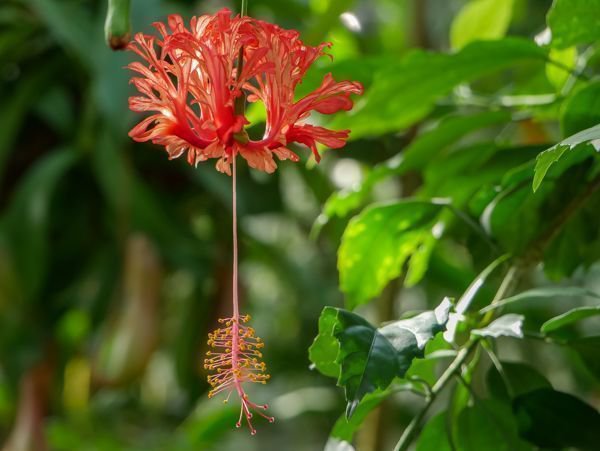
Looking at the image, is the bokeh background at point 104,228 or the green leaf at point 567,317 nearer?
the green leaf at point 567,317

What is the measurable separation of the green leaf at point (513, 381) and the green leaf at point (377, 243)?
0.10 m

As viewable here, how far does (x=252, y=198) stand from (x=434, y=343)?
59 cm

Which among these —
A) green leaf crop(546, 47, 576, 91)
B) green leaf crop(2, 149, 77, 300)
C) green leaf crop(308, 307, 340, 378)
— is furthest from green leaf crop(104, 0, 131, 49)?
green leaf crop(2, 149, 77, 300)

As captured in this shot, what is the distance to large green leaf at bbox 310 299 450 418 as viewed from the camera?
1.29 feet

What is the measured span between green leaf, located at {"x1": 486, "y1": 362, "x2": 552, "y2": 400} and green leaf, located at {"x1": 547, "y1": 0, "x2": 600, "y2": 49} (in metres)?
0.20

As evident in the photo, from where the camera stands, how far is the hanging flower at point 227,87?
1.41 feet

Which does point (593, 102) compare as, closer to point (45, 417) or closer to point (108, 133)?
point (108, 133)

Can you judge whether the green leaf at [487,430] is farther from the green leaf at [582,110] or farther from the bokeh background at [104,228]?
the bokeh background at [104,228]

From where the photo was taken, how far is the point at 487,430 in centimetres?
54

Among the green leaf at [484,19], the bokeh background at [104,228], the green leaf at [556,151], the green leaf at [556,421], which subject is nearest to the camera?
the green leaf at [556,151]

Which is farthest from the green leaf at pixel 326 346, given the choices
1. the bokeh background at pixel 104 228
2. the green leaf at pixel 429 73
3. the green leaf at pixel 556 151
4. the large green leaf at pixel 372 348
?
the bokeh background at pixel 104 228

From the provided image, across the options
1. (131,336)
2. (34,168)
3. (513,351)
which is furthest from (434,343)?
(513,351)

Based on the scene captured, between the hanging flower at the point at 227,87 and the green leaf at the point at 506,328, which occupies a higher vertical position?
the hanging flower at the point at 227,87

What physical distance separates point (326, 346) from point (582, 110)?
0.21 m
